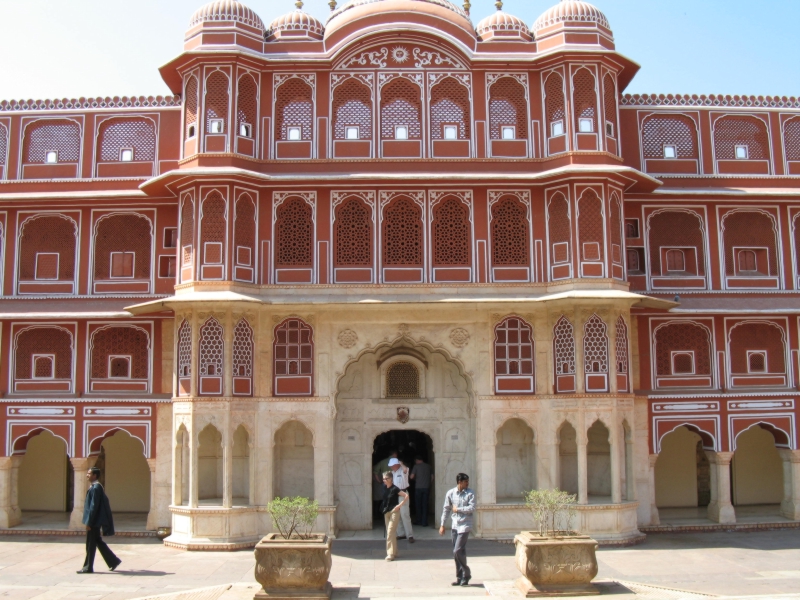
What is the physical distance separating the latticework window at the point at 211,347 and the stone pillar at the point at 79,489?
3.78 m

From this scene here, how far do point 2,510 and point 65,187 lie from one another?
7147mm

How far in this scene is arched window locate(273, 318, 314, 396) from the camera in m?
16.3

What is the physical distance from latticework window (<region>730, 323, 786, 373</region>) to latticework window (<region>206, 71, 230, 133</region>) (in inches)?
480

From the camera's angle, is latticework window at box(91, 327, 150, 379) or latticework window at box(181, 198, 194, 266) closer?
latticework window at box(181, 198, 194, 266)

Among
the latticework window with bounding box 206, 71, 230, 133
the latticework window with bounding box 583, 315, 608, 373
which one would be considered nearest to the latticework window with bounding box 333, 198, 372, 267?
the latticework window with bounding box 206, 71, 230, 133

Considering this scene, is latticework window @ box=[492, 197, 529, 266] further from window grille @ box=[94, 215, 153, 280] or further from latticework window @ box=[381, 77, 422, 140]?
window grille @ box=[94, 215, 153, 280]

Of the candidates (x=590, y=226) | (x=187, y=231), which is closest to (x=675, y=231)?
(x=590, y=226)

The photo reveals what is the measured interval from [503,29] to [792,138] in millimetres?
7309

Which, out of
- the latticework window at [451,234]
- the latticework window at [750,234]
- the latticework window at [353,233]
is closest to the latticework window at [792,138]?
the latticework window at [750,234]

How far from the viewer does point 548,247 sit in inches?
651

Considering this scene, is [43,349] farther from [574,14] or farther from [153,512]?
[574,14]

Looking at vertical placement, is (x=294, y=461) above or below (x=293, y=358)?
below

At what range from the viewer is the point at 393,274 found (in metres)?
16.5

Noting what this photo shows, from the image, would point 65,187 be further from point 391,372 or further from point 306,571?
point 306,571
